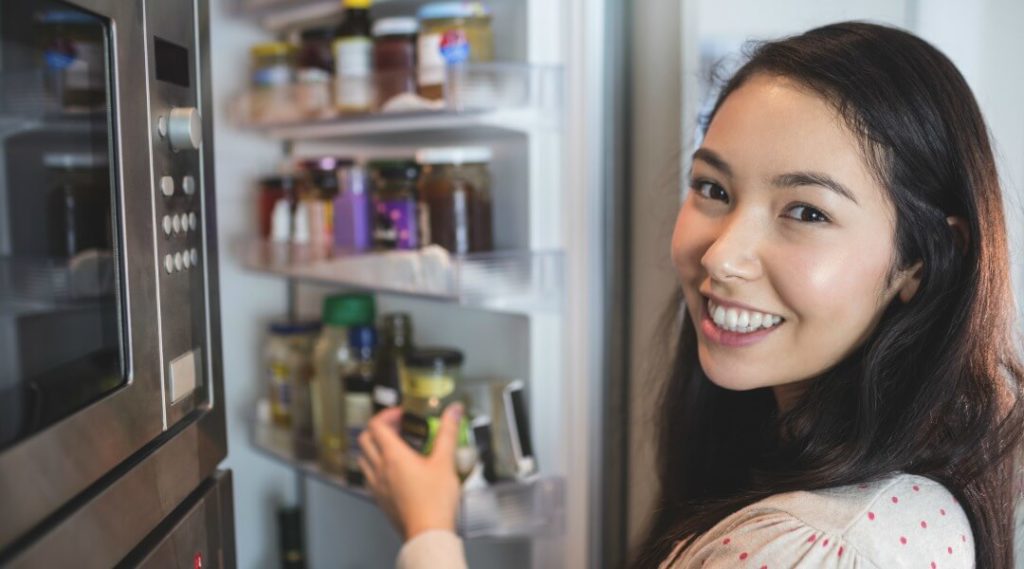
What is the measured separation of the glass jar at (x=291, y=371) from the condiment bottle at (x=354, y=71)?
419 millimetres

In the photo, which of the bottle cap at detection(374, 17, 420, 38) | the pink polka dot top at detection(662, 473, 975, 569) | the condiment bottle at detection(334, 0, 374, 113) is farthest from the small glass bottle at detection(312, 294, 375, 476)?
the pink polka dot top at detection(662, 473, 975, 569)

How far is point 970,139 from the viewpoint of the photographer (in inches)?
28.5

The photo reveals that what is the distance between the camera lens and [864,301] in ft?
2.36

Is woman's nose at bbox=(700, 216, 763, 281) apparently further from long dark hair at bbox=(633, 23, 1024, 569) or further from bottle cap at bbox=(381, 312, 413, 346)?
bottle cap at bbox=(381, 312, 413, 346)

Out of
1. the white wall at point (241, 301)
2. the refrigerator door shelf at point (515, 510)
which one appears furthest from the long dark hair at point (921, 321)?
the white wall at point (241, 301)

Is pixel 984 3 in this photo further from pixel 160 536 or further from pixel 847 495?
pixel 160 536

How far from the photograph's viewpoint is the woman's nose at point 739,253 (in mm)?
731

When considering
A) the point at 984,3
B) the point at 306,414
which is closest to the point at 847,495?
the point at 984,3

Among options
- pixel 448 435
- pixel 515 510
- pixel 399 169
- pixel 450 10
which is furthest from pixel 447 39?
pixel 515 510

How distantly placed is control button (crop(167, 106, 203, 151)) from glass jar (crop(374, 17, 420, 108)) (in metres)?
0.61

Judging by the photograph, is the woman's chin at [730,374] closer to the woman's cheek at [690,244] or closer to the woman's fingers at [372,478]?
the woman's cheek at [690,244]

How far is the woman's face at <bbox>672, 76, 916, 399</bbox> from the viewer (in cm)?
70

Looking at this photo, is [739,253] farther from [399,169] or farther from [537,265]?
[399,169]

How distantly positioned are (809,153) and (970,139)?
0.15m
